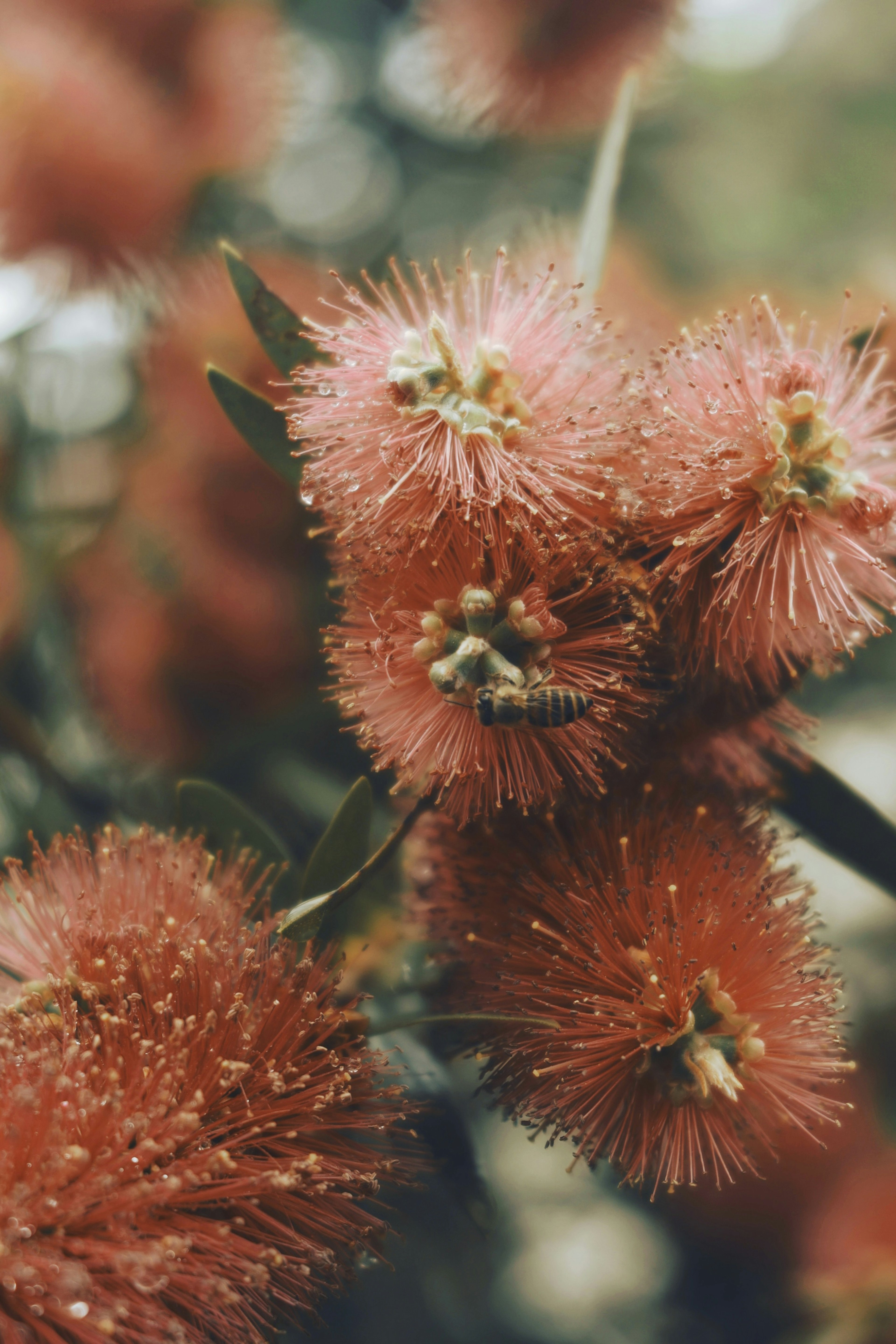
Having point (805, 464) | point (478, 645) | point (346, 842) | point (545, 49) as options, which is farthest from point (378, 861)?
point (545, 49)

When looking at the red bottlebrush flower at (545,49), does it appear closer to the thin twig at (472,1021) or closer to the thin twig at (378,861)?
the thin twig at (378,861)

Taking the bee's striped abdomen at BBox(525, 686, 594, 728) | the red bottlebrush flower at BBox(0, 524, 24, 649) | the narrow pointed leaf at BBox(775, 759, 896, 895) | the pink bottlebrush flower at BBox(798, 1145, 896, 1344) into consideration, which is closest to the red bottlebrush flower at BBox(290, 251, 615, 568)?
the bee's striped abdomen at BBox(525, 686, 594, 728)

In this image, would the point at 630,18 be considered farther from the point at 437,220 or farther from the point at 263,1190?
the point at 263,1190

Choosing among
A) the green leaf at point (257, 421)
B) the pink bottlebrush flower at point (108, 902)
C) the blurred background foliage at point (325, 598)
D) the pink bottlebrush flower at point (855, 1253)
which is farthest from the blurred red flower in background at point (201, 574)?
the pink bottlebrush flower at point (855, 1253)

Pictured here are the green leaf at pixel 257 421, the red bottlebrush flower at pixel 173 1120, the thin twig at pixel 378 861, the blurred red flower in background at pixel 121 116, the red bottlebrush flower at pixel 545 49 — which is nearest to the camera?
the red bottlebrush flower at pixel 173 1120

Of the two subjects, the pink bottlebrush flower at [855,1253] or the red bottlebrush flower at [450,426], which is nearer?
the red bottlebrush flower at [450,426]
